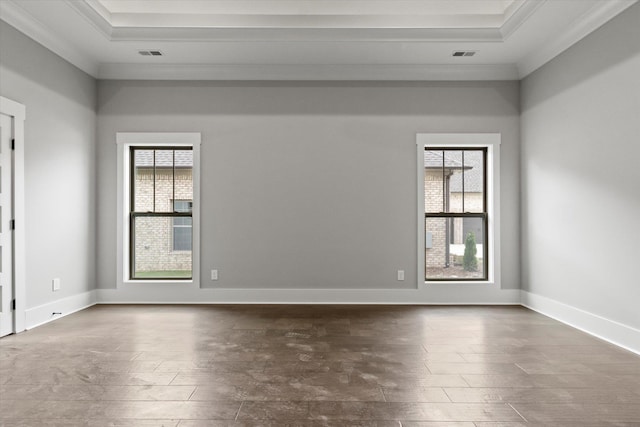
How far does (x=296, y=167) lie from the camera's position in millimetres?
5312

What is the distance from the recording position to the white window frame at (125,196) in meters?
5.26

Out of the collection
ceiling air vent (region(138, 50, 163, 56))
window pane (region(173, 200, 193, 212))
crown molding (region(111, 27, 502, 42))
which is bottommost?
window pane (region(173, 200, 193, 212))

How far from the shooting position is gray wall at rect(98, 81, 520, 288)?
5293 millimetres

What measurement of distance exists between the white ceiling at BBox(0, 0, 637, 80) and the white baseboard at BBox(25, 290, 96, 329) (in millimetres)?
2835

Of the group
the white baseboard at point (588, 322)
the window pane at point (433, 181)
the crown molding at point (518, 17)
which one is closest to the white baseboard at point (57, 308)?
the window pane at point (433, 181)

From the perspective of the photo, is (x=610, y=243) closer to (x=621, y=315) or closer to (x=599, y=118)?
(x=621, y=315)

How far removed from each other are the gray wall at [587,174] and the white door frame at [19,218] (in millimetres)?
5658

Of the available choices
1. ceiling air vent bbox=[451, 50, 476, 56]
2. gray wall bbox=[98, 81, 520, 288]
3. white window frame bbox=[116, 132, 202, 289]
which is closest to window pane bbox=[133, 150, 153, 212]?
white window frame bbox=[116, 132, 202, 289]

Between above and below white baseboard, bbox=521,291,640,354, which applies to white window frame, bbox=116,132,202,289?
above

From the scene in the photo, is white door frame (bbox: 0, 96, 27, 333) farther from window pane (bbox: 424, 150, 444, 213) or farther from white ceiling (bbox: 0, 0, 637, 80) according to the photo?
window pane (bbox: 424, 150, 444, 213)

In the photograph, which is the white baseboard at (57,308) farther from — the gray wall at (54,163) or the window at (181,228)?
the window at (181,228)

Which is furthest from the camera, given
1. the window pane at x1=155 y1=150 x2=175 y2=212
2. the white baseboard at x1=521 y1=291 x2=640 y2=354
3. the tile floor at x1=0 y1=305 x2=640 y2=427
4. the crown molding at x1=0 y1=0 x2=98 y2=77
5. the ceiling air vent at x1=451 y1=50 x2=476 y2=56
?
the window pane at x1=155 y1=150 x2=175 y2=212

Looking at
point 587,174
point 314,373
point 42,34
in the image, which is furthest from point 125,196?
point 587,174

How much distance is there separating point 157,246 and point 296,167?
2199mm
